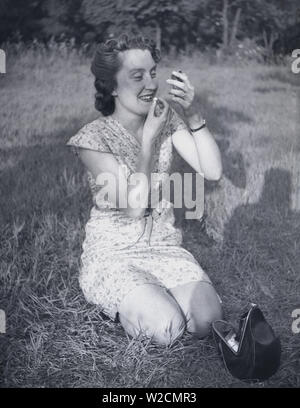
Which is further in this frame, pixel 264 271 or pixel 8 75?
pixel 8 75

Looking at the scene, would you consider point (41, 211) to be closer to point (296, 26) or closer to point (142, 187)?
point (142, 187)

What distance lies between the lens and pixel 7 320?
68.6 inches

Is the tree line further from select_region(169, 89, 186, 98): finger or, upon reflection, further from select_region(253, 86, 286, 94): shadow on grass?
select_region(169, 89, 186, 98): finger

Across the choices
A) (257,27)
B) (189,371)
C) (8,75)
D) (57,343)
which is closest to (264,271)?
(189,371)

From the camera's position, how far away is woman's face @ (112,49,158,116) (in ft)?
5.81

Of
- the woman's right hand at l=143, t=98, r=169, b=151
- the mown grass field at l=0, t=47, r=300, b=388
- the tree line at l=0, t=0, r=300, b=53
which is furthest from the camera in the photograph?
the tree line at l=0, t=0, r=300, b=53

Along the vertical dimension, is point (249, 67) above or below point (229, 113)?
above

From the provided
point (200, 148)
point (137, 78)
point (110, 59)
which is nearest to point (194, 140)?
point (200, 148)

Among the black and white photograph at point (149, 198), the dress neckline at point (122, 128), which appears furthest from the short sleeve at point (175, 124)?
the dress neckline at point (122, 128)

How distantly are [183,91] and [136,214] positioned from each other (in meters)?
0.49

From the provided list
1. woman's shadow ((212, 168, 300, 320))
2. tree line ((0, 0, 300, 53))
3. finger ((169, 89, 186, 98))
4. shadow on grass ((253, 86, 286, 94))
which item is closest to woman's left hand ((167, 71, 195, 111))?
finger ((169, 89, 186, 98))

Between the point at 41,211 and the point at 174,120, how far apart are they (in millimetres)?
768

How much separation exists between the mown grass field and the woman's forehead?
594 mm

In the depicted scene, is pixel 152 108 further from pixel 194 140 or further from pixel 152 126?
pixel 194 140
